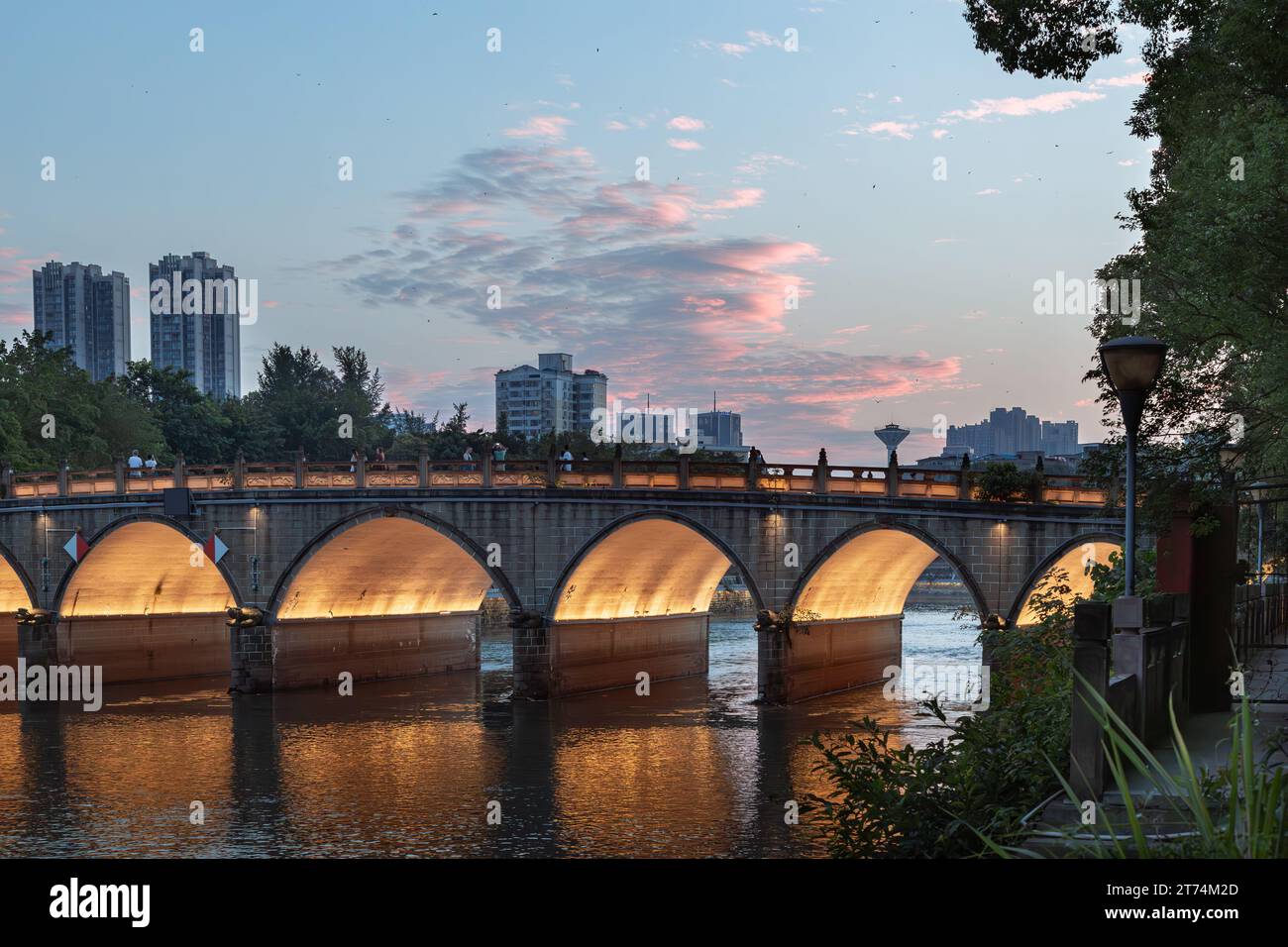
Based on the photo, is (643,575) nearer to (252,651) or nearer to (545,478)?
(545,478)

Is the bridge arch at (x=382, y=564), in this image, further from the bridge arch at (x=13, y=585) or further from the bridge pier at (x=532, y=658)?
the bridge arch at (x=13, y=585)

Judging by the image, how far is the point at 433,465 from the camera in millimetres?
46812

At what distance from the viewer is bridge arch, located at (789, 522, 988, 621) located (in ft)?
130

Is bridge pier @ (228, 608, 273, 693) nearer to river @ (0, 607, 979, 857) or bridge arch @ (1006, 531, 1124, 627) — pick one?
river @ (0, 607, 979, 857)

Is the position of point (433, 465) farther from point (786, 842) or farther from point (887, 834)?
point (887, 834)

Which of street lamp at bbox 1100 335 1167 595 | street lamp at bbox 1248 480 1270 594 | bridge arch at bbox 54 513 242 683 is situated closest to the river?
bridge arch at bbox 54 513 242 683

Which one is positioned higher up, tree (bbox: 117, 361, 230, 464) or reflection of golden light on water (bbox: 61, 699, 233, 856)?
tree (bbox: 117, 361, 230, 464)

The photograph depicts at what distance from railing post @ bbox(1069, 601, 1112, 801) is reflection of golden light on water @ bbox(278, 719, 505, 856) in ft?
51.5

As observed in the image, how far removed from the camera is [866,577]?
45.9 meters

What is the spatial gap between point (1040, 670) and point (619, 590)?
33180 millimetres

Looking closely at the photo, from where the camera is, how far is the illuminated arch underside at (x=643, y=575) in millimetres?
44781

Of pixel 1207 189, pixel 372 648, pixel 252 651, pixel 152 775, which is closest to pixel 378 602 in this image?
pixel 372 648

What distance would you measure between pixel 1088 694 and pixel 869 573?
36.0 m

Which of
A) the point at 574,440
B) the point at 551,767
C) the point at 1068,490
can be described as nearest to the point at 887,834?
the point at 551,767
